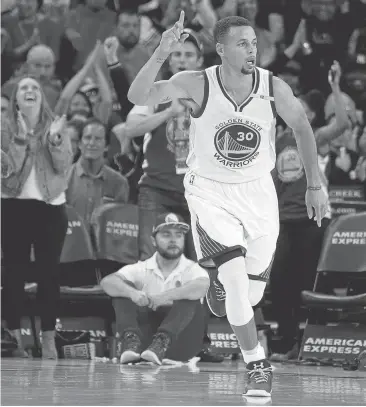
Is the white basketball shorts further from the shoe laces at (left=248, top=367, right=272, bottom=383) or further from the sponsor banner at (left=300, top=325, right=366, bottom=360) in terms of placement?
the sponsor banner at (left=300, top=325, right=366, bottom=360)

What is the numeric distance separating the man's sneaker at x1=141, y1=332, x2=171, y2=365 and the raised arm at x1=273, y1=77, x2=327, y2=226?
280 centimetres

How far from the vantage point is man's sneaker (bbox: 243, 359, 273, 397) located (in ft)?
20.2

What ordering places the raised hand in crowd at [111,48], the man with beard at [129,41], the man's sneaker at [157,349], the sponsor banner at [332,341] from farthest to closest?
1. the man with beard at [129,41]
2. the raised hand in crowd at [111,48]
3. the sponsor banner at [332,341]
4. the man's sneaker at [157,349]

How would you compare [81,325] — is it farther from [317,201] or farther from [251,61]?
[251,61]

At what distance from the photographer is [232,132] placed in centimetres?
671

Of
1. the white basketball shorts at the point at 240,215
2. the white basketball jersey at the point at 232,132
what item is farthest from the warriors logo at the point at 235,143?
the white basketball shorts at the point at 240,215

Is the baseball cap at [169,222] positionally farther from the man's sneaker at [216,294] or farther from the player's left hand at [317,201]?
the player's left hand at [317,201]

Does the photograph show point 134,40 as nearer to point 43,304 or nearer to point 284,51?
point 284,51

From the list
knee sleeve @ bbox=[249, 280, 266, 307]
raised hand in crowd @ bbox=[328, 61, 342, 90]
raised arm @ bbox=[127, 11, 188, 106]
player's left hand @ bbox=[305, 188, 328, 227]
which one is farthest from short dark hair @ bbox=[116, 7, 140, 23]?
knee sleeve @ bbox=[249, 280, 266, 307]

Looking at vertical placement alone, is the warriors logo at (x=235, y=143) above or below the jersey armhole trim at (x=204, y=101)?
below

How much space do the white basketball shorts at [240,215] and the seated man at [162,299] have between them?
2678mm

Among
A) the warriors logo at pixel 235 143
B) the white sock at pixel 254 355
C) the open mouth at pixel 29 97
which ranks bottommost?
the white sock at pixel 254 355

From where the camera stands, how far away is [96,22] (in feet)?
44.3

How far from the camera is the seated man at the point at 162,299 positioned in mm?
9312
